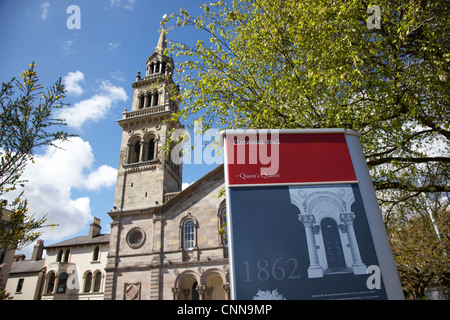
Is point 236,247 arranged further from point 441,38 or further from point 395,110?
point 441,38

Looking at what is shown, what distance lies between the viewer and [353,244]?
299cm

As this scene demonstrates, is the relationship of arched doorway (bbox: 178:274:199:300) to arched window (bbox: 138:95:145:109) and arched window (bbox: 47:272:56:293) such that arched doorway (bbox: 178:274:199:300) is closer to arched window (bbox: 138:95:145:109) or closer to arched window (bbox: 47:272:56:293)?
arched window (bbox: 138:95:145:109)

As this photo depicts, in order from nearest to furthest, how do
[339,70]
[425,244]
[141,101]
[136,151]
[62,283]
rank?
1. [339,70]
2. [425,244]
3. [136,151]
4. [141,101]
5. [62,283]

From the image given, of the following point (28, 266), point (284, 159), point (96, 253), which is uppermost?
point (96, 253)

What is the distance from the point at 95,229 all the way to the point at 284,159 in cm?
4364

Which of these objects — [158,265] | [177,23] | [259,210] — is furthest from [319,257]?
[158,265]

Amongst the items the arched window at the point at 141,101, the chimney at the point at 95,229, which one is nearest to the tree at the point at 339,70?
the arched window at the point at 141,101

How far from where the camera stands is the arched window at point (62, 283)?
3678cm

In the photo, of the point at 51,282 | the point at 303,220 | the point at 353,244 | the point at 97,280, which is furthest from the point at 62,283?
the point at 353,244

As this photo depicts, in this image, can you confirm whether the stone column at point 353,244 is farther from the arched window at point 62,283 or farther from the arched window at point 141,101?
the arched window at point 62,283

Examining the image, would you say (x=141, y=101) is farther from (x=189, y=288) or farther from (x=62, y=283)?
(x=62, y=283)

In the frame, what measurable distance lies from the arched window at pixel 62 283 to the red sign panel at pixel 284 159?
1677 inches

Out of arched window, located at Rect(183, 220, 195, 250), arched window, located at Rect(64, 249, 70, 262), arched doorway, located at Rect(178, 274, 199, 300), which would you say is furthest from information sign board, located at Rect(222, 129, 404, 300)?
arched window, located at Rect(64, 249, 70, 262)
